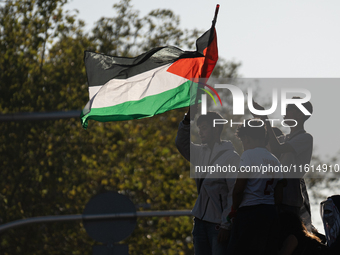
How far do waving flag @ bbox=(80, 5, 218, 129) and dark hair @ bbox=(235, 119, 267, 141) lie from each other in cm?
169

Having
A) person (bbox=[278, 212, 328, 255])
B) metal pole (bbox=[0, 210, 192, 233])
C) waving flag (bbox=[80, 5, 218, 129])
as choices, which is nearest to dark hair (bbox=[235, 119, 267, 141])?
person (bbox=[278, 212, 328, 255])

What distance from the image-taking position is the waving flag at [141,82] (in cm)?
683

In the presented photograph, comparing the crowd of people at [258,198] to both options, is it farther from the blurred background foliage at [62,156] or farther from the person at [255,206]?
the blurred background foliage at [62,156]

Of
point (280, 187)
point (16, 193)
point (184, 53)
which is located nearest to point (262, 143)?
point (280, 187)

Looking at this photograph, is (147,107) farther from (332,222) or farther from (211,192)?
(332,222)

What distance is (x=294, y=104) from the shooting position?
5379mm

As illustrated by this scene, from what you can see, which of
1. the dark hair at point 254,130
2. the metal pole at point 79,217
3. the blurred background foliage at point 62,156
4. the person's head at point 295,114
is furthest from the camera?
the blurred background foliage at point 62,156

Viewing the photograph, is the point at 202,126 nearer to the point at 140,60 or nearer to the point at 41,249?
the point at 140,60

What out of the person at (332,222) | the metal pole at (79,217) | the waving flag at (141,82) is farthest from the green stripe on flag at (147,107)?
the person at (332,222)

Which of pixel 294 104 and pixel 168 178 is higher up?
pixel 294 104

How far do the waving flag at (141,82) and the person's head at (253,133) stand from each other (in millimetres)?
1699

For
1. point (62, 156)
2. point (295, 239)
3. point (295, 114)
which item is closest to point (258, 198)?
point (295, 239)

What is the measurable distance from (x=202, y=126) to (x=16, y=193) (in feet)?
42.3

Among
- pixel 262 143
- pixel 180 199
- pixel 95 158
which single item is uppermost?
pixel 262 143
